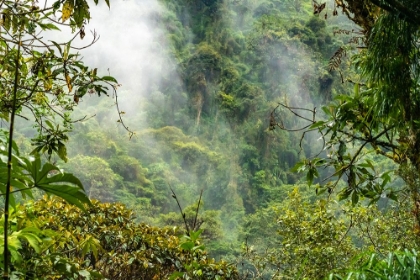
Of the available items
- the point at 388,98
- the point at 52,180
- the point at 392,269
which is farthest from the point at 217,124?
the point at 52,180

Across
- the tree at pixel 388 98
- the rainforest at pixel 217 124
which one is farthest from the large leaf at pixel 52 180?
the rainforest at pixel 217 124

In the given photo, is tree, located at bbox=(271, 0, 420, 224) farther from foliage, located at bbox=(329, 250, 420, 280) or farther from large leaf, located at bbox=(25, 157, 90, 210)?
large leaf, located at bbox=(25, 157, 90, 210)

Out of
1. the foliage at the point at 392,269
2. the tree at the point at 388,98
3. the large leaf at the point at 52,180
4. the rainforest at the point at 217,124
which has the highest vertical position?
the rainforest at the point at 217,124

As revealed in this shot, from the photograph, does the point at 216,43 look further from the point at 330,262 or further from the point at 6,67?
the point at 6,67

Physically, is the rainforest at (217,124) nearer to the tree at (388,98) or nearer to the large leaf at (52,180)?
the tree at (388,98)

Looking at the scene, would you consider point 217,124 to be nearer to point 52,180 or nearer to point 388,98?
point 388,98

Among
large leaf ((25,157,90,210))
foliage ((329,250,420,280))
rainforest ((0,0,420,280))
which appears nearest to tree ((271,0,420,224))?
foliage ((329,250,420,280))

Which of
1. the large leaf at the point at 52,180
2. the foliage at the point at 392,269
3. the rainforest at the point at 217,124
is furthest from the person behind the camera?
the rainforest at the point at 217,124

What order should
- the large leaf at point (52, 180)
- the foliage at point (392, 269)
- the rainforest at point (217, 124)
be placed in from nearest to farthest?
the large leaf at point (52, 180) < the foliage at point (392, 269) < the rainforest at point (217, 124)

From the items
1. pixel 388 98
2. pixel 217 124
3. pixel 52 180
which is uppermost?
pixel 217 124

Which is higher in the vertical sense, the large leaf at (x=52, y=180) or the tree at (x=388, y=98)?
the tree at (x=388, y=98)

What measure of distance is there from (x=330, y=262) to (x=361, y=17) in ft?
8.85

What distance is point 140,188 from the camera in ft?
55.5

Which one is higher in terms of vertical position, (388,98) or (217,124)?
(217,124)
